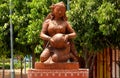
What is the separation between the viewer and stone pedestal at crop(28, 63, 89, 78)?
43.3 feet

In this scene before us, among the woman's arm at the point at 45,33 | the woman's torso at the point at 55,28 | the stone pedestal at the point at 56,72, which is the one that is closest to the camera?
the stone pedestal at the point at 56,72

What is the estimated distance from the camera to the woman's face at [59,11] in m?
13.7

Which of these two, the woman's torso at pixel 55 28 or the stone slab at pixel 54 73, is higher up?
the woman's torso at pixel 55 28

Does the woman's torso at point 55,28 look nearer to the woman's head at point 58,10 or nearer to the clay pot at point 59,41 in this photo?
the woman's head at point 58,10

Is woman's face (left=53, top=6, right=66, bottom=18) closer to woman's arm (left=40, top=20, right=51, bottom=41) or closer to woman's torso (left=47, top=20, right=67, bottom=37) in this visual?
woman's torso (left=47, top=20, right=67, bottom=37)

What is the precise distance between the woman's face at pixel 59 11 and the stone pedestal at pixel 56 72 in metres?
1.54

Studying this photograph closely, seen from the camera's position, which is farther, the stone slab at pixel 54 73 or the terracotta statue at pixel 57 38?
the terracotta statue at pixel 57 38

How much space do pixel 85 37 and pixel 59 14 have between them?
7124mm

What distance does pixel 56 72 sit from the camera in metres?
13.2

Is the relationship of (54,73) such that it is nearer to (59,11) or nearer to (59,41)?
(59,41)

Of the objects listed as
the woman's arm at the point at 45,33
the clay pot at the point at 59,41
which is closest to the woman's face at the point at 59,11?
the woman's arm at the point at 45,33

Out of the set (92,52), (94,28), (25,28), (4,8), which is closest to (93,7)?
(94,28)

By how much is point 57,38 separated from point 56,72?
→ 0.97 meters

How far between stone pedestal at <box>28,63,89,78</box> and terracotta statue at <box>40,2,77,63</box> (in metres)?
0.22
